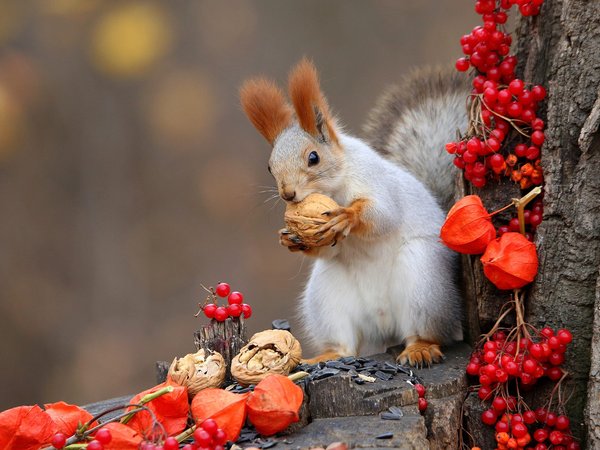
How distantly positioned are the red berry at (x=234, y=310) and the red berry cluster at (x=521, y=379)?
488mm

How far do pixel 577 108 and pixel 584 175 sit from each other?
0.45ft

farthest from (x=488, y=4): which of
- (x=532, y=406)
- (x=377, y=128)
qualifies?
(x=532, y=406)

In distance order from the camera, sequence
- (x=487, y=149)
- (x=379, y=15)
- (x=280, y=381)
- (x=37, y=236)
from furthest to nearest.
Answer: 1. (x=379, y=15)
2. (x=37, y=236)
3. (x=487, y=149)
4. (x=280, y=381)

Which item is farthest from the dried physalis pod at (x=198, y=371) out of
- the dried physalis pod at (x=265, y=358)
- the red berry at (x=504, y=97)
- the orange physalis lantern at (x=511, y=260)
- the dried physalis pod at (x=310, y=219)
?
the red berry at (x=504, y=97)

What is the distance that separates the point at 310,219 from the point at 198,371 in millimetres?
429

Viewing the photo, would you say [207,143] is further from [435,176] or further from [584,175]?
[584,175]

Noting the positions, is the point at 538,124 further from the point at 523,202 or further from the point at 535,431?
the point at 535,431

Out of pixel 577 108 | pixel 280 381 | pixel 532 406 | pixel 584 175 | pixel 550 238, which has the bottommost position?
pixel 532 406

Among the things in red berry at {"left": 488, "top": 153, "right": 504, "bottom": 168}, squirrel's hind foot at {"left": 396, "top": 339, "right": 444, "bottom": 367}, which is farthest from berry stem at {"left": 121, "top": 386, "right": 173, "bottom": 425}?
red berry at {"left": 488, "top": 153, "right": 504, "bottom": 168}

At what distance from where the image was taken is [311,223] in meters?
1.93

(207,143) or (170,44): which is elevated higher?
(170,44)

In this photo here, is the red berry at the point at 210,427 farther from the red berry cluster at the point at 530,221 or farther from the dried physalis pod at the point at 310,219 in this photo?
the red berry cluster at the point at 530,221

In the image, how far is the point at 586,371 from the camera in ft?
5.97

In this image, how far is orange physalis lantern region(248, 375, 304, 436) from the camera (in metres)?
1.56
